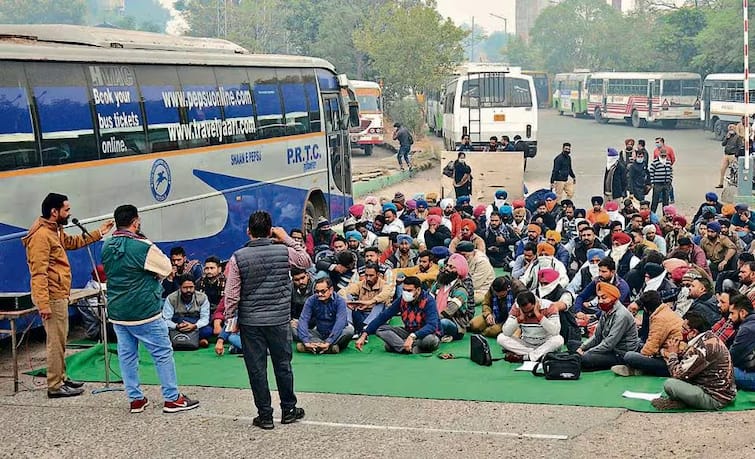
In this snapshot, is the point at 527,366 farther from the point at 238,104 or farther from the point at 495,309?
the point at 238,104

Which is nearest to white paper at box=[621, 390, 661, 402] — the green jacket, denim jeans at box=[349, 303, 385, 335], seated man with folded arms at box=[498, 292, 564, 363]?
seated man with folded arms at box=[498, 292, 564, 363]

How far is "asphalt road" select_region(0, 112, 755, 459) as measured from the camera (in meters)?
7.90

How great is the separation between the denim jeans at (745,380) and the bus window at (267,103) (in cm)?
845

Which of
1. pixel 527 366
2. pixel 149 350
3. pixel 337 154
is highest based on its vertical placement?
pixel 337 154

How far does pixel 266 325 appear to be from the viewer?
8227 millimetres

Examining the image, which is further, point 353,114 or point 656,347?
point 353,114

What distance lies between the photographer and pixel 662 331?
10000 mm

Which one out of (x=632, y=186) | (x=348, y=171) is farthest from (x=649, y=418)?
(x=632, y=186)

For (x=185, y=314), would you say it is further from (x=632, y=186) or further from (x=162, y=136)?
(x=632, y=186)

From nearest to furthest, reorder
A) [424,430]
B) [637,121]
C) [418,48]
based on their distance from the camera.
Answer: [424,430] < [418,48] < [637,121]

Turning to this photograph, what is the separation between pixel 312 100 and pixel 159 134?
4.96 metres

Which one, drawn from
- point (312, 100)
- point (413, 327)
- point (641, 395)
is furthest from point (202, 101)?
point (641, 395)

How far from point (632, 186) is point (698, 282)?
11085 millimetres

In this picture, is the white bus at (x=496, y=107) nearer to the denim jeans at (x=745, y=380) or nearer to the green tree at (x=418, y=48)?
the green tree at (x=418, y=48)
